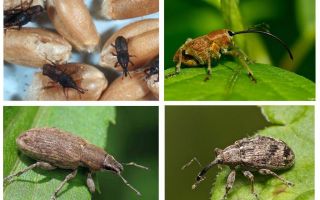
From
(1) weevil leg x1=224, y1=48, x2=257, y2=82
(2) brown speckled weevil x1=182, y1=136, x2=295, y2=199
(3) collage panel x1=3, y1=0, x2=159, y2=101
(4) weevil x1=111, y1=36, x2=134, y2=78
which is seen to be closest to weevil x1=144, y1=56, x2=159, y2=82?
(3) collage panel x1=3, y1=0, x2=159, y2=101

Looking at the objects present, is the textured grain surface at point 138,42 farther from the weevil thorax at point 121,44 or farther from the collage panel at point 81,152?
the collage panel at point 81,152

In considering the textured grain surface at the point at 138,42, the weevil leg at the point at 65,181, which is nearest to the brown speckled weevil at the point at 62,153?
the weevil leg at the point at 65,181

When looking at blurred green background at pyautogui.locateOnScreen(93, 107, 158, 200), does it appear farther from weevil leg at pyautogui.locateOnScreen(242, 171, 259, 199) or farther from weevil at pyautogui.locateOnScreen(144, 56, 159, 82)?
weevil leg at pyautogui.locateOnScreen(242, 171, 259, 199)

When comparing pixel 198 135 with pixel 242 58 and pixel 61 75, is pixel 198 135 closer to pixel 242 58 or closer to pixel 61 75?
pixel 242 58

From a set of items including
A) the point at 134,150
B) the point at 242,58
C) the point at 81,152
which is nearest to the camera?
the point at 242,58

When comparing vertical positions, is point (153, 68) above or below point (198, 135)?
above

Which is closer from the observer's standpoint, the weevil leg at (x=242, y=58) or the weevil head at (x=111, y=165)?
the weevil leg at (x=242, y=58)

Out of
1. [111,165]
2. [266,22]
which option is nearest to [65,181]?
[111,165]
